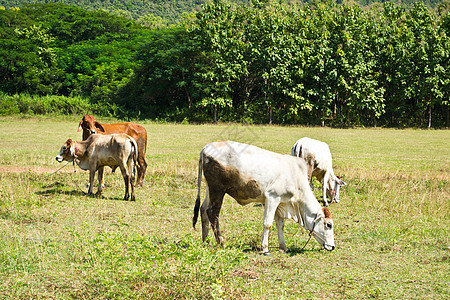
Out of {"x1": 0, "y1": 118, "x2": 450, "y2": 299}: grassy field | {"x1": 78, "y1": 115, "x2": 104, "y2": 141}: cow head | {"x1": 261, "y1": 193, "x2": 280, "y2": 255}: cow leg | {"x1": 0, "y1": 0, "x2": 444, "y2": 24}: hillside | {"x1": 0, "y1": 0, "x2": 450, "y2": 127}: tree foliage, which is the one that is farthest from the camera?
{"x1": 0, "y1": 0, "x2": 444, "y2": 24}: hillside

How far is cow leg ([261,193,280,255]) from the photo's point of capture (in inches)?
324

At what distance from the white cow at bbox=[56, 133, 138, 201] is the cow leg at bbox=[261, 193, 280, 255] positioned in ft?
18.3

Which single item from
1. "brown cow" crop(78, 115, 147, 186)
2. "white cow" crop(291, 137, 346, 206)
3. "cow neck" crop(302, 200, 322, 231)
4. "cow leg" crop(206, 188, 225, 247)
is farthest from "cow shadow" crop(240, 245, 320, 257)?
"brown cow" crop(78, 115, 147, 186)

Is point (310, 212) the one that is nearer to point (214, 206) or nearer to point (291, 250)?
point (291, 250)

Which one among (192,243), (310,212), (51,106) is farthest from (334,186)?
(51,106)

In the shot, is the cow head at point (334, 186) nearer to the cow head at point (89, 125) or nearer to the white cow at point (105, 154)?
the white cow at point (105, 154)

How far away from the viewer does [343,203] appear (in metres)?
13.1

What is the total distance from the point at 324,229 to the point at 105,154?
7.30 m

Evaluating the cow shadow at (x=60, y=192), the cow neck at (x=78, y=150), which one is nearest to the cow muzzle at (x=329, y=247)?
the cow shadow at (x=60, y=192)

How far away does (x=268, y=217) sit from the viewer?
8.27m

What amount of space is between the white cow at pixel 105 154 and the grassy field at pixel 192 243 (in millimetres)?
742

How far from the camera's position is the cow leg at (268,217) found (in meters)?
8.23

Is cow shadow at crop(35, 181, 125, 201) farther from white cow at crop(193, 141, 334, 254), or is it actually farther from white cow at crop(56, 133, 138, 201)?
white cow at crop(193, 141, 334, 254)

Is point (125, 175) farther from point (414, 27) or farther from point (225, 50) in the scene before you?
point (414, 27)
